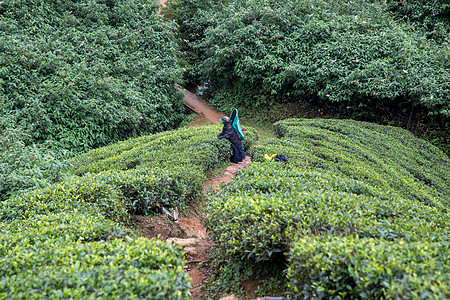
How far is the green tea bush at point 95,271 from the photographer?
2.21 metres

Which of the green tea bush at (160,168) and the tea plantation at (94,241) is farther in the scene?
the green tea bush at (160,168)

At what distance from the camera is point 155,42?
48.3ft

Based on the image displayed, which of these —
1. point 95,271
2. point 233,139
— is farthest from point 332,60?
point 95,271

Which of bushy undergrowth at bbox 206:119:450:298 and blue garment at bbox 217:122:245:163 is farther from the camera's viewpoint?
blue garment at bbox 217:122:245:163

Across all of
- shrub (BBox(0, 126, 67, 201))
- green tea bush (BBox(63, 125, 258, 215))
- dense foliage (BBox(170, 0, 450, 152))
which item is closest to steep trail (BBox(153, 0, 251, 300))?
green tea bush (BBox(63, 125, 258, 215))

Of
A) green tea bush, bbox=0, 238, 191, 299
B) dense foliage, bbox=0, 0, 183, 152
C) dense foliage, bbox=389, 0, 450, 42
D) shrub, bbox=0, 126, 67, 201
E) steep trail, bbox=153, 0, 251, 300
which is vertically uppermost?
dense foliage, bbox=389, 0, 450, 42

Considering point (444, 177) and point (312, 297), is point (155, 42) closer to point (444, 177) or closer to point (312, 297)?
point (444, 177)

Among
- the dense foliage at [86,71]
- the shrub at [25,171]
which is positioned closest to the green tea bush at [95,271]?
the shrub at [25,171]

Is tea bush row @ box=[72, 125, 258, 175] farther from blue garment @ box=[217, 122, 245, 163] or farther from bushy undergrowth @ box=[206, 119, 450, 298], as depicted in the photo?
bushy undergrowth @ box=[206, 119, 450, 298]

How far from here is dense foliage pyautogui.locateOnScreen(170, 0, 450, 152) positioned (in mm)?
12102

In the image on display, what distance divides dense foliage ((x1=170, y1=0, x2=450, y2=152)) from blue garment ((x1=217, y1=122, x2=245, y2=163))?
673 cm

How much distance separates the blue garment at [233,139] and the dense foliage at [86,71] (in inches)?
185

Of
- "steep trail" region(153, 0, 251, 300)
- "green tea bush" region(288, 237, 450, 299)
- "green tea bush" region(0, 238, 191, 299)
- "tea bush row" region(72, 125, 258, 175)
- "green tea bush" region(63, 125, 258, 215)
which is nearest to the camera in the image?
"green tea bush" region(288, 237, 450, 299)

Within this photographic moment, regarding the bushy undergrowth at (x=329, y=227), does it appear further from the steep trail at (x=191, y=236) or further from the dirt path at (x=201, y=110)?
the dirt path at (x=201, y=110)
